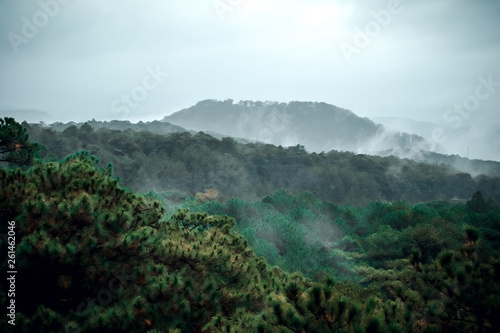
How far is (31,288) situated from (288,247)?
10.2 m

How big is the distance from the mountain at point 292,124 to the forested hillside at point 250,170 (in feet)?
191

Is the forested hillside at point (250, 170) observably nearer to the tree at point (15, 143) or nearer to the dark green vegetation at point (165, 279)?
the tree at point (15, 143)

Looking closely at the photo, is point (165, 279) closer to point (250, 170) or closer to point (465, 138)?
point (250, 170)

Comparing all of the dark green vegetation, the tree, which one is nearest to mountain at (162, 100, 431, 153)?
the tree

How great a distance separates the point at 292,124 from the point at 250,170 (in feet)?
241

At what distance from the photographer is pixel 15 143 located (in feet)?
23.5

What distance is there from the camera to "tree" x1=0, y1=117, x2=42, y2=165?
271 inches

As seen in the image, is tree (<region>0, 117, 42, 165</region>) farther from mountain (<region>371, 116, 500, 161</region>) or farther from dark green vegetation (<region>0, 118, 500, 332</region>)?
mountain (<region>371, 116, 500, 161</region>)

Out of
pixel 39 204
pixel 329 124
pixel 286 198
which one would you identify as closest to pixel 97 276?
pixel 39 204

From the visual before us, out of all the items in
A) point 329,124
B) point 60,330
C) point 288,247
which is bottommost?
point 288,247

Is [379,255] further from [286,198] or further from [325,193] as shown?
[325,193]

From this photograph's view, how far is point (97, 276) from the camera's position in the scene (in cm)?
423

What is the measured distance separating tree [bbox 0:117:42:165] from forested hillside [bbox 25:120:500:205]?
19.3 meters

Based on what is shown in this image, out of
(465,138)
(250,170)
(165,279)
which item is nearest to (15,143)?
(165,279)
